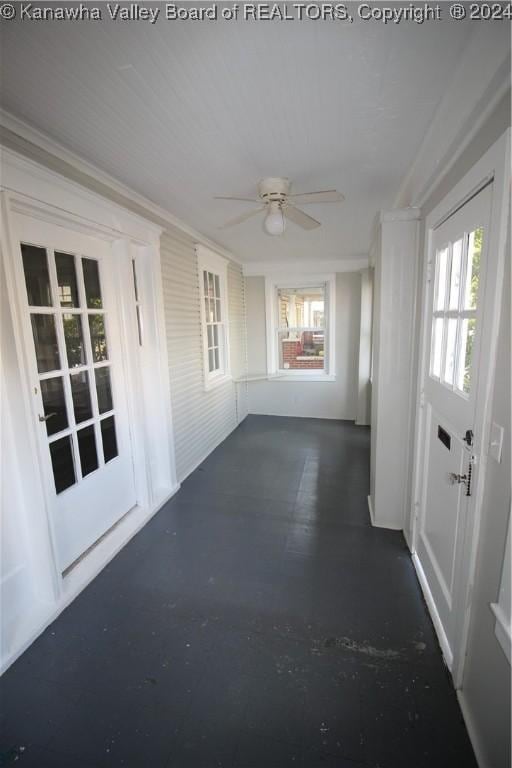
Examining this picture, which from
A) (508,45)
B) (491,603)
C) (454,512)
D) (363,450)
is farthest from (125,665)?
(363,450)

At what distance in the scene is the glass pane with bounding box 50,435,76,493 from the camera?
82.0 inches

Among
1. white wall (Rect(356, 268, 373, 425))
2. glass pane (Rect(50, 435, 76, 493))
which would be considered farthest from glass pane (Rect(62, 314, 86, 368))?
white wall (Rect(356, 268, 373, 425))

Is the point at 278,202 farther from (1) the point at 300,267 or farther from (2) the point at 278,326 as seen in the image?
(2) the point at 278,326

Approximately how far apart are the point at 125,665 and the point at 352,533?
5.41 ft

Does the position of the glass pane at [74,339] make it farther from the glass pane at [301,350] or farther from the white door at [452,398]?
the glass pane at [301,350]

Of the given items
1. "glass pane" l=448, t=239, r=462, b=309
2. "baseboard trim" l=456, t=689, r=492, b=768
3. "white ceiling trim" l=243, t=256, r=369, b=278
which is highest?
"white ceiling trim" l=243, t=256, r=369, b=278

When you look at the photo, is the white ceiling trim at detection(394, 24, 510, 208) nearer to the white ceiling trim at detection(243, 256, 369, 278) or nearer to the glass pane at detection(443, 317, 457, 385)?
the glass pane at detection(443, 317, 457, 385)

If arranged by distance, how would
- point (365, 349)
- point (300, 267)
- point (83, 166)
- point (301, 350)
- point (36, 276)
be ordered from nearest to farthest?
point (36, 276)
point (83, 166)
point (365, 349)
point (300, 267)
point (301, 350)

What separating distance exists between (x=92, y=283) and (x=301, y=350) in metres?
3.73

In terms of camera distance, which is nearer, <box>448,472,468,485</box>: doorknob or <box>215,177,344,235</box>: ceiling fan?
<box>448,472,468,485</box>: doorknob

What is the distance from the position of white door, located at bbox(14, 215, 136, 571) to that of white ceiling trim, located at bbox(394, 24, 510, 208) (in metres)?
2.10

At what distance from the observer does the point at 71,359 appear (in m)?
2.18

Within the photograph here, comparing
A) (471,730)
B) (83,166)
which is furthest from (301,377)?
(471,730)

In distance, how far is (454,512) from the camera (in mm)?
1577
